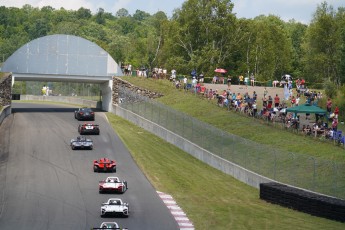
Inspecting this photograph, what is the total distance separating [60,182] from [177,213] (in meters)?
9.68

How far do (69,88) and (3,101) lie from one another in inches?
1357

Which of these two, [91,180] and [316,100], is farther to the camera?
[316,100]

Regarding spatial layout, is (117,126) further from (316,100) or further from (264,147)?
(264,147)

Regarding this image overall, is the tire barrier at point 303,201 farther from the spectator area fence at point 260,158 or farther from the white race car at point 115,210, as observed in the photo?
the white race car at point 115,210

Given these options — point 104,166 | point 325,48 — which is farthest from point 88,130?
point 325,48

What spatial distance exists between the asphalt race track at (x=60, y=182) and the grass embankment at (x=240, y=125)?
8003 mm

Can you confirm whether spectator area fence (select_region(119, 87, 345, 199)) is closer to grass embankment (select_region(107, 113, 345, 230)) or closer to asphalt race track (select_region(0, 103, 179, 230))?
grass embankment (select_region(107, 113, 345, 230))

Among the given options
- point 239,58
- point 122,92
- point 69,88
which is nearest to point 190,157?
point 122,92

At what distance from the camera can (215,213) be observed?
37906 millimetres

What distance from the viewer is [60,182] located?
44281 millimetres

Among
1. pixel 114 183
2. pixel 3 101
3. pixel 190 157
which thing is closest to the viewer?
pixel 114 183

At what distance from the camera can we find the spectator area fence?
128ft

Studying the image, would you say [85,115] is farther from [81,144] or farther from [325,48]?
[325,48]

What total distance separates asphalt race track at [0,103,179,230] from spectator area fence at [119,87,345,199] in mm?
5085
